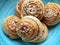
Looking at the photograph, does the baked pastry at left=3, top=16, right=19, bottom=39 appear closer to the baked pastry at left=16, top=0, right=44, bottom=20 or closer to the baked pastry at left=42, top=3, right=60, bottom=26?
the baked pastry at left=16, top=0, right=44, bottom=20

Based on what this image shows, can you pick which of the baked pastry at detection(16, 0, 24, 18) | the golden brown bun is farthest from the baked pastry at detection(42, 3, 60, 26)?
the baked pastry at detection(16, 0, 24, 18)

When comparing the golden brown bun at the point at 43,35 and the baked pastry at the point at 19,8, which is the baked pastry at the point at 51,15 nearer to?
the golden brown bun at the point at 43,35

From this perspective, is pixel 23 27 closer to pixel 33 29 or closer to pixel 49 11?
pixel 33 29

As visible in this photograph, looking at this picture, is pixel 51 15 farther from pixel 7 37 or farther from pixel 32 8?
pixel 7 37

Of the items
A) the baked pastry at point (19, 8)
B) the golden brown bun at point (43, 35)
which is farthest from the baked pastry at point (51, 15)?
the baked pastry at point (19, 8)

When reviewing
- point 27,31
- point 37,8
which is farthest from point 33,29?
point 37,8
